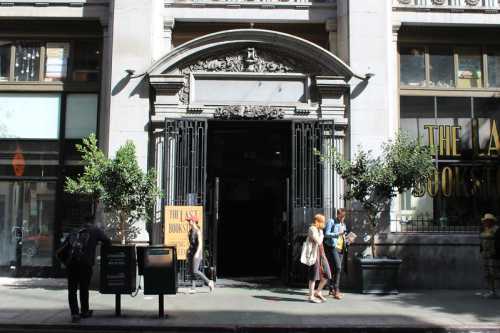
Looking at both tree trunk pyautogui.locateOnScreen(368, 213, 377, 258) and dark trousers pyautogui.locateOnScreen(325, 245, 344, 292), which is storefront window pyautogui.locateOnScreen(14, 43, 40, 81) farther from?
tree trunk pyautogui.locateOnScreen(368, 213, 377, 258)

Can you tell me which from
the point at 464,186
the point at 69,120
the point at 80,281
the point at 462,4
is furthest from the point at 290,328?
the point at 462,4

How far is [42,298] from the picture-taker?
1213 centimetres

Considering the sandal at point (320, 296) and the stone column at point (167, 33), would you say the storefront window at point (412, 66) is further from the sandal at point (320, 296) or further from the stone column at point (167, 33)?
the sandal at point (320, 296)

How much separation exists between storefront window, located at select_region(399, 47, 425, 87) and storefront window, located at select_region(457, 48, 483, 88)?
1006 mm

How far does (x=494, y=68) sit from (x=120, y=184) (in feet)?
33.8

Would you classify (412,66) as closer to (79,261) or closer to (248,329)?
(248,329)

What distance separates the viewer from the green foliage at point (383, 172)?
12.8 metres


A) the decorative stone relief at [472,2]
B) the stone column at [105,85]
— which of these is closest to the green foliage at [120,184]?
the stone column at [105,85]

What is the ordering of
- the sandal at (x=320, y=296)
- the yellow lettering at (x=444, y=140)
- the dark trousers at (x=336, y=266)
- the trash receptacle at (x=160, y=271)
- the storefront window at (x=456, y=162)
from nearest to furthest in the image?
the trash receptacle at (x=160, y=271)
the sandal at (x=320, y=296)
the dark trousers at (x=336, y=266)
the storefront window at (x=456, y=162)
the yellow lettering at (x=444, y=140)

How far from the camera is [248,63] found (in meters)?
14.6

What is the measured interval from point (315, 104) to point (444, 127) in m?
3.60

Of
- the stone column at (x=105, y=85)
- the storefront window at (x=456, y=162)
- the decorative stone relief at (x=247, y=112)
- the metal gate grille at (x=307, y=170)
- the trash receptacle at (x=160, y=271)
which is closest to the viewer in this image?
the trash receptacle at (x=160, y=271)

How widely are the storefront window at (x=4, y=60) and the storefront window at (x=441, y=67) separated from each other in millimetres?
11419

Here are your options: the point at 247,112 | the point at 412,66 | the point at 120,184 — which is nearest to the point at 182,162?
the point at 120,184
